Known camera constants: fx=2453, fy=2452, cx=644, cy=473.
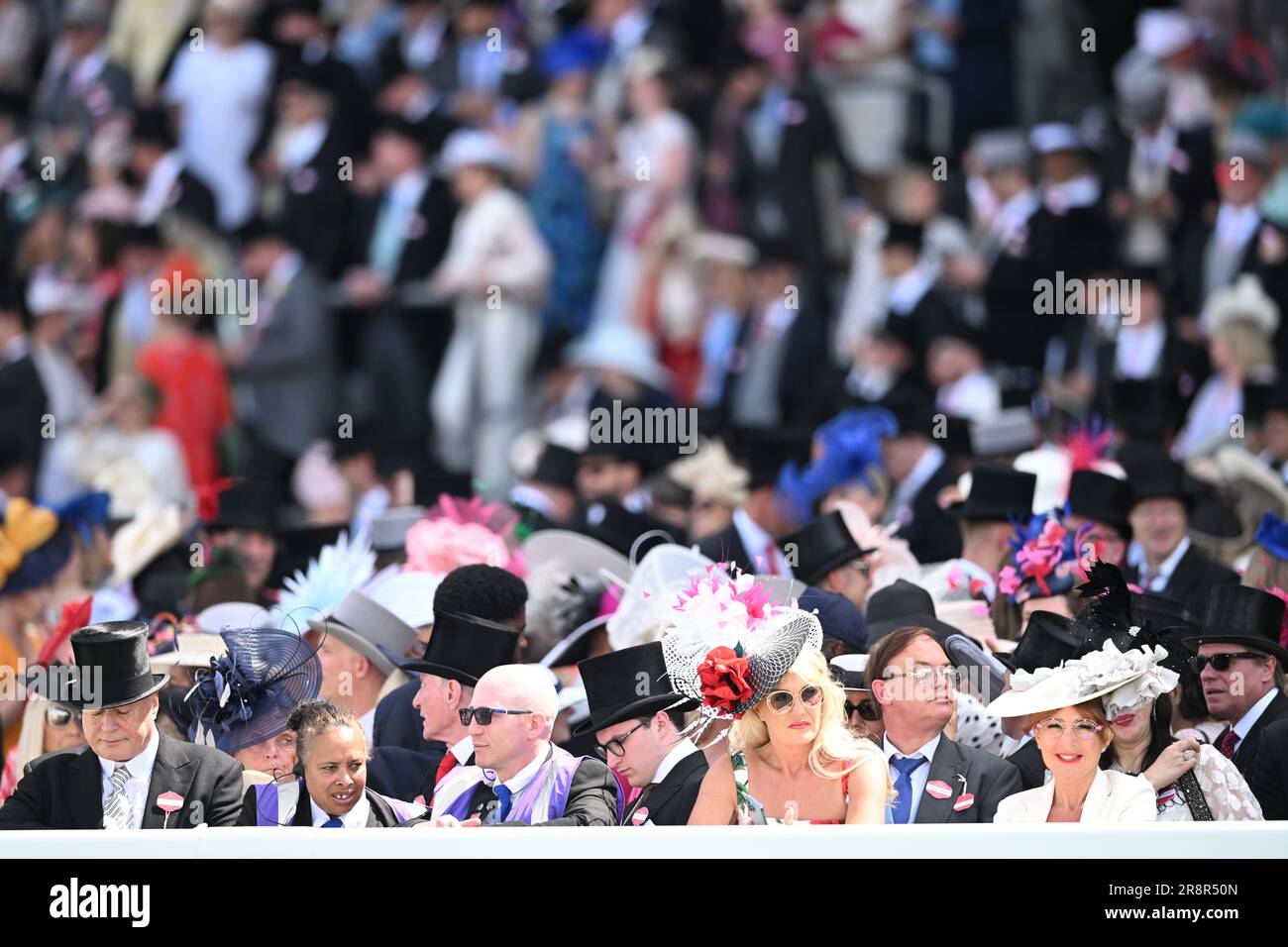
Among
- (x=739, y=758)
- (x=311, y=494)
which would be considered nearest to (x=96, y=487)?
(x=311, y=494)

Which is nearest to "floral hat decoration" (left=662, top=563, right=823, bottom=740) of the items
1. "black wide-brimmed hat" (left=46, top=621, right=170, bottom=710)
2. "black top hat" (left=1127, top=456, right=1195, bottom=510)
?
"black wide-brimmed hat" (left=46, top=621, right=170, bottom=710)

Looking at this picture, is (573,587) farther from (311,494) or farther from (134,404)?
(134,404)

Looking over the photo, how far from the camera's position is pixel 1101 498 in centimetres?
854

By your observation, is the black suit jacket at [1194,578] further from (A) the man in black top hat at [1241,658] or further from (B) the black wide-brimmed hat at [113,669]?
(B) the black wide-brimmed hat at [113,669]

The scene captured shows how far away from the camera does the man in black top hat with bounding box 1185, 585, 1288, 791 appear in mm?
6887

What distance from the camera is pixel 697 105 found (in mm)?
14086

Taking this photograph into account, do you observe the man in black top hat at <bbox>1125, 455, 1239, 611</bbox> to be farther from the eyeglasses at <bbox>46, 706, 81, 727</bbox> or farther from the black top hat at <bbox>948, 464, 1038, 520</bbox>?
the eyeglasses at <bbox>46, 706, 81, 727</bbox>

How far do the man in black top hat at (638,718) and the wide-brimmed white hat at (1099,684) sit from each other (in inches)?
34.7

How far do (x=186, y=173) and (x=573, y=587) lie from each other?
7.08m

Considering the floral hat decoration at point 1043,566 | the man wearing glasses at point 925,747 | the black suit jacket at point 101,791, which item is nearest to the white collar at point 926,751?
the man wearing glasses at point 925,747

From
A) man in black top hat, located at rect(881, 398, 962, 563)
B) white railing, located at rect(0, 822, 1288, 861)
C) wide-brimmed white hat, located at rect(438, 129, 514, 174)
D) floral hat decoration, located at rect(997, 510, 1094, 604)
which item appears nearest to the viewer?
white railing, located at rect(0, 822, 1288, 861)

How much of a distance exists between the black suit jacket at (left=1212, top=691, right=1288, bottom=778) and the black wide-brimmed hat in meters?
2.88

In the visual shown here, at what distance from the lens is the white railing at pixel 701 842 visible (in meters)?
5.71

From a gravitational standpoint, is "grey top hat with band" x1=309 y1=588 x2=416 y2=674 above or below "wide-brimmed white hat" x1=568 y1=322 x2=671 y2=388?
below
